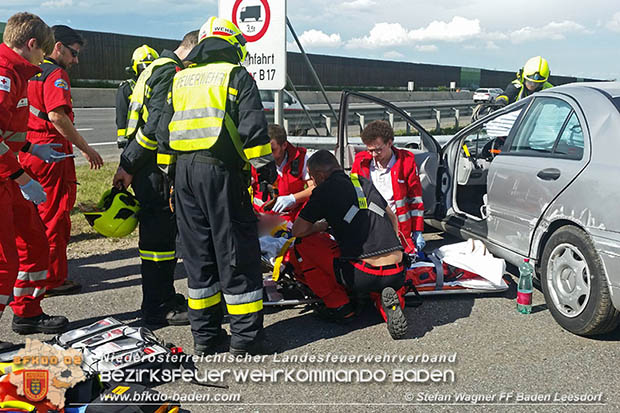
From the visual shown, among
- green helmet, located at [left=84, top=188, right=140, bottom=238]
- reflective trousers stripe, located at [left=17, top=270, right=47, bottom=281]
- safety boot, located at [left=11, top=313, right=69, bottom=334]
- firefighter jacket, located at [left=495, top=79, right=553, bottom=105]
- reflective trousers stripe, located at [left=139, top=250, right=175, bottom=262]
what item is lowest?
safety boot, located at [left=11, top=313, right=69, bottom=334]

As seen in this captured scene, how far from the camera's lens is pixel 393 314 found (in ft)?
12.2

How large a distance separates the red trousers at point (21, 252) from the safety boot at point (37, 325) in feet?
0.12

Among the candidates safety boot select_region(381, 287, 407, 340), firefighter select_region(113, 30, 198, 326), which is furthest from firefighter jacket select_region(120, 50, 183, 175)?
safety boot select_region(381, 287, 407, 340)

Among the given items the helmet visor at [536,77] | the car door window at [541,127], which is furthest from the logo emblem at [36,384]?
the helmet visor at [536,77]

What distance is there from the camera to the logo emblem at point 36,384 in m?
2.51

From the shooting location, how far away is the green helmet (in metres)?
4.02

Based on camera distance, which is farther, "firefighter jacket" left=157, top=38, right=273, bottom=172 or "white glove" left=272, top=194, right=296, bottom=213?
"white glove" left=272, top=194, right=296, bottom=213

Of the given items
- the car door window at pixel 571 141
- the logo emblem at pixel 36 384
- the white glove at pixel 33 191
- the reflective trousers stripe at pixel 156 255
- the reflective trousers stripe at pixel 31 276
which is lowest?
the logo emblem at pixel 36 384

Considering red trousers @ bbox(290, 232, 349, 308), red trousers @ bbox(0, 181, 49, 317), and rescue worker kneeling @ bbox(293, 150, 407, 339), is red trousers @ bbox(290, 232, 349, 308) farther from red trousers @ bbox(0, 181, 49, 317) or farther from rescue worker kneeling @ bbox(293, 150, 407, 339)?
red trousers @ bbox(0, 181, 49, 317)

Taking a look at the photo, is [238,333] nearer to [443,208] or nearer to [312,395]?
[312,395]

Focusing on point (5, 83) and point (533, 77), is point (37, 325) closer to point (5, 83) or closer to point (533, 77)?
point (5, 83)

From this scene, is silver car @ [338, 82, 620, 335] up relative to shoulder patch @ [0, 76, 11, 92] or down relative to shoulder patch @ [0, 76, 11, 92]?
down

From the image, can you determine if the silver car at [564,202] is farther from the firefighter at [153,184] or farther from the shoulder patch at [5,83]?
the shoulder patch at [5,83]

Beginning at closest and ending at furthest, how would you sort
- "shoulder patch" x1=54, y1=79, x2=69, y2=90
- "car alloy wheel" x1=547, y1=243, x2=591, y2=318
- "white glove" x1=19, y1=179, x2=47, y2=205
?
"white glove" x1=19, y1=179, x2=47, y2=205
"car alloy wheel" x1=547, y1=243, x2=591, y2=318
"shoulder patch" x1=54, y1=79, x2=69, y2=90
